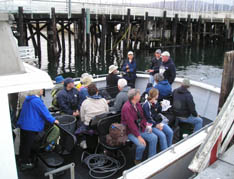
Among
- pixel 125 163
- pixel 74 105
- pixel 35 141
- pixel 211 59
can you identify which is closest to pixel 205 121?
pixel 125 163

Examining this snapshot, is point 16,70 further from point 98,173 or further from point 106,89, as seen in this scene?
point 106,89

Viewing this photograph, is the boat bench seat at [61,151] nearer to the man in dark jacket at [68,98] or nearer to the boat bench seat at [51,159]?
the boat bench seat at [51,159]

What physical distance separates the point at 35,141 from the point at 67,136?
18.2 inches

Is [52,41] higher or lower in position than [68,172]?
higher

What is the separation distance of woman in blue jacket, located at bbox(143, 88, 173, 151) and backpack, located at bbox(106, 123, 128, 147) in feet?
1.72

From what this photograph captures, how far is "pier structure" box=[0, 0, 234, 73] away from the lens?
18.2 m

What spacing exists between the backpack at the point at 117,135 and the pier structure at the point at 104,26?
1349 cm

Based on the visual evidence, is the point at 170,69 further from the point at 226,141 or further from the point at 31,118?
the point at 31,118

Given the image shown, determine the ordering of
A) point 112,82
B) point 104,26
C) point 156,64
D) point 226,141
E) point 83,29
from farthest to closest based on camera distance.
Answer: point 104,26, point 83,29, point 156,64, point 112,82, point 226,141

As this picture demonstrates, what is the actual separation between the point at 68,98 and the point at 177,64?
18.5m

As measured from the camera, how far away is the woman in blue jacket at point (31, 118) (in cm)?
348

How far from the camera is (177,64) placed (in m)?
22.0

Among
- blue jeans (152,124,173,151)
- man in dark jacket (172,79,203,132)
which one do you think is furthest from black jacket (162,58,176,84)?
blue jeans (152,124,173,151)

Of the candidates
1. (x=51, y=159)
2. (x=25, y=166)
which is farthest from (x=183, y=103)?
(x=25, y=166)
